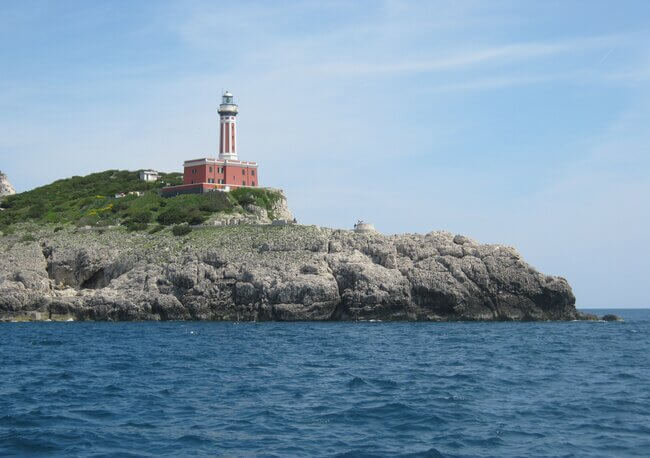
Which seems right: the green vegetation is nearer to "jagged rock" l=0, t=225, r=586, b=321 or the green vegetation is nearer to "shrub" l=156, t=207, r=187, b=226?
"shrub" l=156, t=207, r=187, b=226

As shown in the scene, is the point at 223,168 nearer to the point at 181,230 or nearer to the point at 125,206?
the point at 125,206

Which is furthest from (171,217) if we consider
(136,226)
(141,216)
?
(141,216)

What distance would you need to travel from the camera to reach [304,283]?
68.4 m

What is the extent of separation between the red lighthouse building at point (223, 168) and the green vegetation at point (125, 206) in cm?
211

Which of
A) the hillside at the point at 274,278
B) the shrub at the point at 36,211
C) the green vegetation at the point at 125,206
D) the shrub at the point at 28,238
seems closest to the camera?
the hillside at the point at 274,278

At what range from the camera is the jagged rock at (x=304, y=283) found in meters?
69.0

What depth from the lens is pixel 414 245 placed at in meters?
73.6

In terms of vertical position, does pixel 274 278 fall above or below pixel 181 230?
below

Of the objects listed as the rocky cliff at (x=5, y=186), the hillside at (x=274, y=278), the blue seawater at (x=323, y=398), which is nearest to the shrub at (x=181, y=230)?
the hillside at (x=274, y=278)

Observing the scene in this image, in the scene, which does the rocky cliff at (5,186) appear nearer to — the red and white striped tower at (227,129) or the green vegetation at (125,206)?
the green vegetation at (125,206)

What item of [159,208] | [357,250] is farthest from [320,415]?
[159,208]

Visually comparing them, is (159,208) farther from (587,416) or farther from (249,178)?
(587,416)

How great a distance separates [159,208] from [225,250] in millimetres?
21472

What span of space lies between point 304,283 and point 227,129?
35.5 meters
